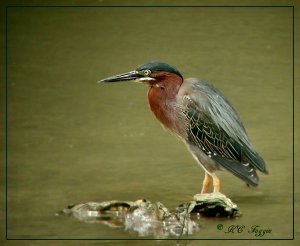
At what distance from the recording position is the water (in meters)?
3.52

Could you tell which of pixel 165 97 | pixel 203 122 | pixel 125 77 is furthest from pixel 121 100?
pixel 203 122

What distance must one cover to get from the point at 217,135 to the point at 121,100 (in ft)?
1.54

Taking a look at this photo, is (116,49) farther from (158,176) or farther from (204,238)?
(204,238)

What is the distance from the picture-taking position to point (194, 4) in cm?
361

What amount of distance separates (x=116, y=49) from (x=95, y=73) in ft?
0.46

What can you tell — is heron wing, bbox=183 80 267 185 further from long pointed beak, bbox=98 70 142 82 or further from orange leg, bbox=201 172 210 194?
long pointed beak, bbox=98 70 142 82

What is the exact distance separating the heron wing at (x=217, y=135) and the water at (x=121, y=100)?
8 centimetres

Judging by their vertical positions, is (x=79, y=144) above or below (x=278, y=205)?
above

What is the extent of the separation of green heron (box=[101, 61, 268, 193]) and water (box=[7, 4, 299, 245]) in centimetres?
6

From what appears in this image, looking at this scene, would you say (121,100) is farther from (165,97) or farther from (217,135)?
(217,135)

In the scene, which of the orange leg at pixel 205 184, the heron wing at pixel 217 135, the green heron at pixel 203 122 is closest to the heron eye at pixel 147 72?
the green heron at pixel 203 122

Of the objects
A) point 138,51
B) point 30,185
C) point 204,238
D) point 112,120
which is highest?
point 138,51

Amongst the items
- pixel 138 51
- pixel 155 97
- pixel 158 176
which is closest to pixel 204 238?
pixel 158 176

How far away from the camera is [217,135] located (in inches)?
135
